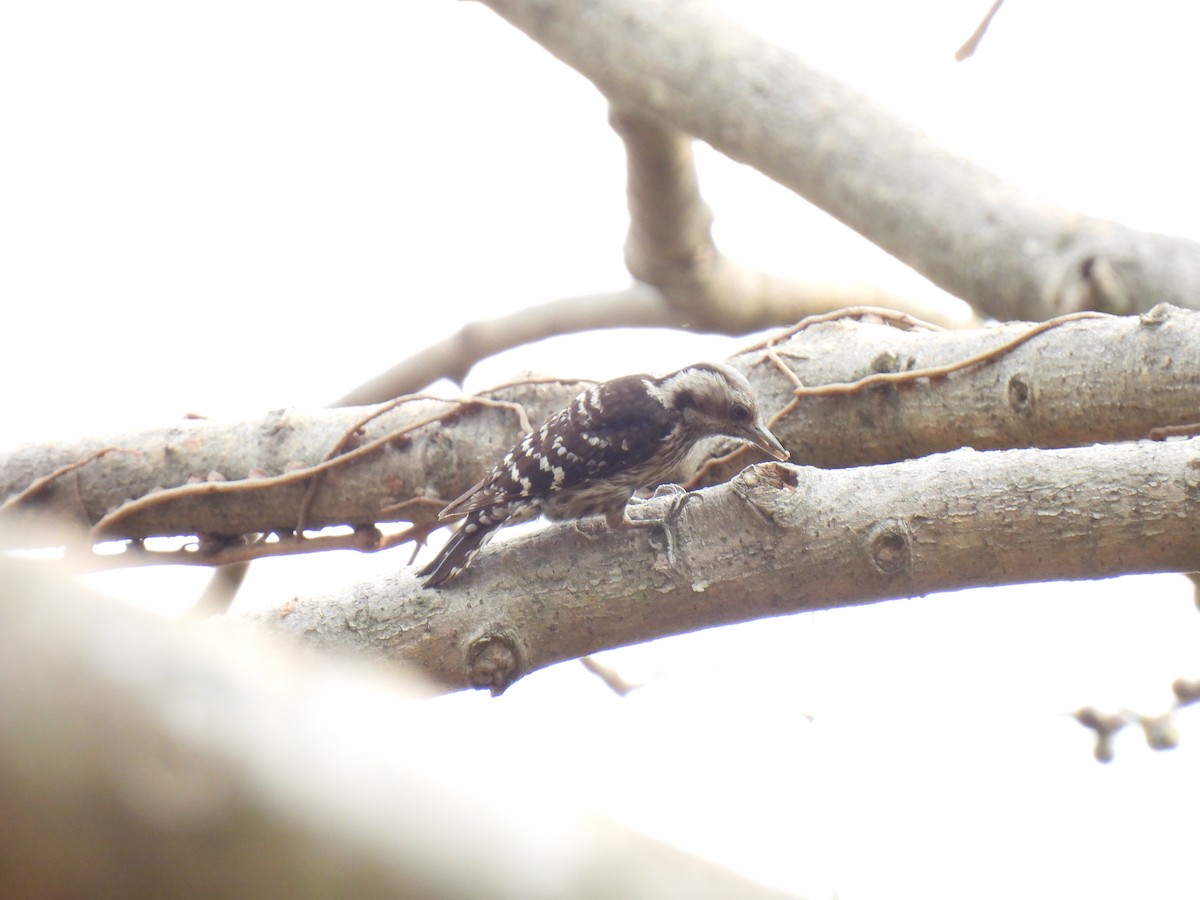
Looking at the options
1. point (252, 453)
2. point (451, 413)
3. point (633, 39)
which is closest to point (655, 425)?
point (451, 413)

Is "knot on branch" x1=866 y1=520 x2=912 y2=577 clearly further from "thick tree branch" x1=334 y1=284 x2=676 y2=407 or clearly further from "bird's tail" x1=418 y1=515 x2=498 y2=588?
"thick tree branch" x1=334 y1=284 x2=676 y2=407

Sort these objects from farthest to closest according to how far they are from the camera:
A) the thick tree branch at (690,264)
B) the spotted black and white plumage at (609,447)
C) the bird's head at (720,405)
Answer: the thick tree branch at (690,264)
the bird's head at (720,405)
the spotted black and white plumage at (609,447)

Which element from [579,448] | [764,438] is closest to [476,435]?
[579,448]

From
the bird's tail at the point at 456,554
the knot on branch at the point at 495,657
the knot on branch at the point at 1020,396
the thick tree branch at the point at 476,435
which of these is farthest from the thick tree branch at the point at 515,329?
the knot on branch at the point at 495,657

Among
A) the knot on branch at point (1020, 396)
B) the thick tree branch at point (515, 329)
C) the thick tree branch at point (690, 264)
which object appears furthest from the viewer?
the thick tree branch at point (515, 329)

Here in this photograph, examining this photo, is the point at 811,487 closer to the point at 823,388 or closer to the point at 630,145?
the point at 823,388

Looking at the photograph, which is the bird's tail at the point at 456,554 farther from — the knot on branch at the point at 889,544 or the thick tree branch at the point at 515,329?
the thick tree branch at the point at 515,329

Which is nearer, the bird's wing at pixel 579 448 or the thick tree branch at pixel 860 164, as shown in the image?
the bird's wing at pixel 579 448

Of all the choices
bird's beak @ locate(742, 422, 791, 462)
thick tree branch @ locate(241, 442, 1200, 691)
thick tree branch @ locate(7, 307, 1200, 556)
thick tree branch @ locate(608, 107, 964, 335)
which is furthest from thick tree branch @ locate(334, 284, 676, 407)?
thick tree branch @ locate(241, 442, 1200, 691)
